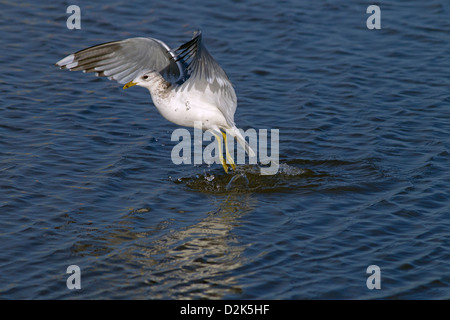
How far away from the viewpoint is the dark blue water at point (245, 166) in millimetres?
6109

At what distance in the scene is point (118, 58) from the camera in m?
7.57

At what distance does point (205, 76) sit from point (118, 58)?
104 centimetres

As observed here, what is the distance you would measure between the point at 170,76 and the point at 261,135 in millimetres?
1626

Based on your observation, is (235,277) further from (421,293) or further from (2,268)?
(2,268)

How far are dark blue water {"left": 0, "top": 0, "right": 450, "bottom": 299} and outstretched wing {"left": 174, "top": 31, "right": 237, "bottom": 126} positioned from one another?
0.88 m

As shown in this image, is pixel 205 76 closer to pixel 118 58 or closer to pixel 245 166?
pixel 118 58

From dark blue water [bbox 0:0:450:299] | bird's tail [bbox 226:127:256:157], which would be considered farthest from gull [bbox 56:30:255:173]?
dark blue water [bbox 0:0:450:299]

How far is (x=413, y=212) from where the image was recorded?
715 centimetres

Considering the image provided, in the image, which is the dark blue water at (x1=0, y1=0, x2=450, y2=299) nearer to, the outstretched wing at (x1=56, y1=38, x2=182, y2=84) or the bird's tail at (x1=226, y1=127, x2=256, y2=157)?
the bird's tail at (x1=226, y1=127, x2=256, y2=157)

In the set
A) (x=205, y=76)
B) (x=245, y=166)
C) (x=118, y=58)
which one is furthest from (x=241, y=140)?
(x=118, y=58)

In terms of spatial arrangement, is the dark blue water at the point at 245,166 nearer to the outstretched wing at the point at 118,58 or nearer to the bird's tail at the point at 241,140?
the bird's tail at the point at 241,140

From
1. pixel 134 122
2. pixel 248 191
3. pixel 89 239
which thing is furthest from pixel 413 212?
pixel 134 122

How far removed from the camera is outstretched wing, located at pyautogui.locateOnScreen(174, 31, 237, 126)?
22.2 feet

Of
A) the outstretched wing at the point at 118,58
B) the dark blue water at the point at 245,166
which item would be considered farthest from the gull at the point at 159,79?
the dark blue water at the point at 245,166
